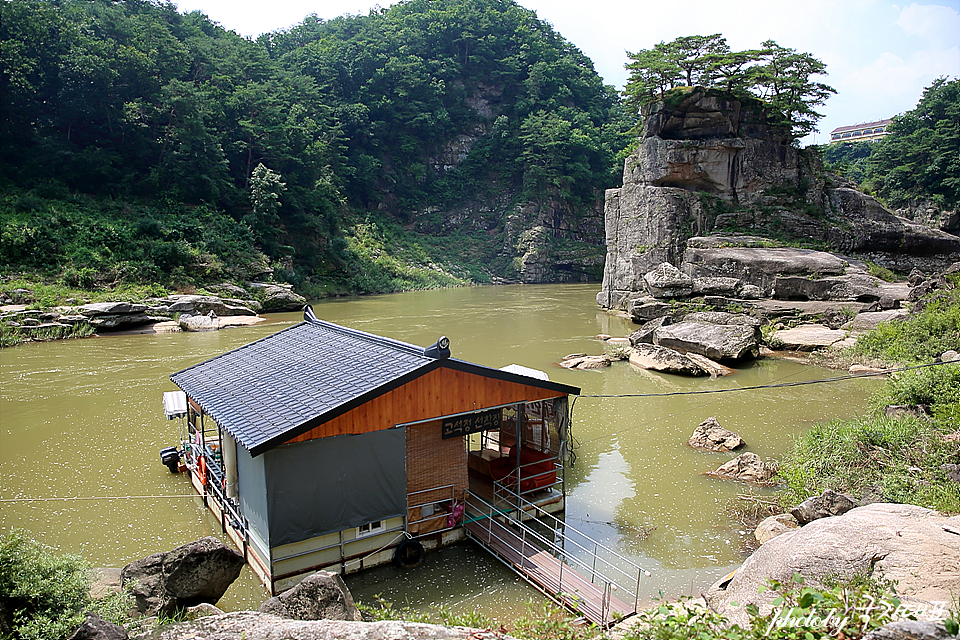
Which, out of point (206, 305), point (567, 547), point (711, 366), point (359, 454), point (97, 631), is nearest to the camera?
point (97, 631)

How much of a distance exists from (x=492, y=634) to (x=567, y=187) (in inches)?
2847

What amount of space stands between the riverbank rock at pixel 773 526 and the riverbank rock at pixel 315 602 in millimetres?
6463

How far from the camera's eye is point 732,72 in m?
41.6

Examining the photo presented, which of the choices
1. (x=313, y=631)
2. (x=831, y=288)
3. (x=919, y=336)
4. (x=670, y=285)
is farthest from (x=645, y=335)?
(x=313, y=631)

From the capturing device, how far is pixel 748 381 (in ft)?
68.1

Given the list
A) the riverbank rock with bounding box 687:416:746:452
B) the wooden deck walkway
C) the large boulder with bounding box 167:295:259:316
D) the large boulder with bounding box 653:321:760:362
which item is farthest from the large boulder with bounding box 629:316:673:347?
the large boulder with bounding box 167:295:259:316

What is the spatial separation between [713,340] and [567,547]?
16.2 m

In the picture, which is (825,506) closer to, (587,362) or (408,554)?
(408,554)

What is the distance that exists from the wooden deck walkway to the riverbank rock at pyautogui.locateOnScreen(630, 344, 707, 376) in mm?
14052

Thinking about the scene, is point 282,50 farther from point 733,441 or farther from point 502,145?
point 733,441

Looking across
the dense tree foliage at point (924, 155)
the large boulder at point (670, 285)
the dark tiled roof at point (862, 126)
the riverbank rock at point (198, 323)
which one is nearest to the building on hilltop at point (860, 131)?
the dark tiled roof at point (862, 126)

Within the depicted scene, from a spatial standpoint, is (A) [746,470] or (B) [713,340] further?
(B) [713,340]

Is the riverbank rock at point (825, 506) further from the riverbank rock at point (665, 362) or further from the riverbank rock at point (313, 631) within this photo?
the riverbank rock at point (665, 362)

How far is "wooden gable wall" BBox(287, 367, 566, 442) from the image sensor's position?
27.1ft
